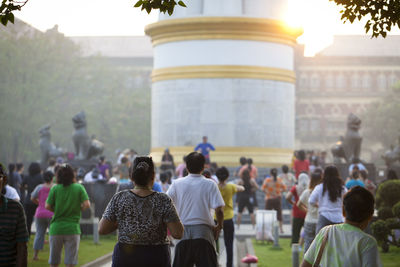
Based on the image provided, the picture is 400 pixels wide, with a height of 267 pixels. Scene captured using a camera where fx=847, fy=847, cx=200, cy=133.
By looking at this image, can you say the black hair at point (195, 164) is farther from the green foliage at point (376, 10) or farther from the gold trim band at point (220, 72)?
the gold trim band at point (220, 72)

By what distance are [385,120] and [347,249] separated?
77.3 metres

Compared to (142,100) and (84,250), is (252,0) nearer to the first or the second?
(84,250)

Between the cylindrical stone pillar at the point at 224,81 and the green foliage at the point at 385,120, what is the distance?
49250mm

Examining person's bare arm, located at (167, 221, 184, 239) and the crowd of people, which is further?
person's bare arm, located at (167, 221, 184, 239)

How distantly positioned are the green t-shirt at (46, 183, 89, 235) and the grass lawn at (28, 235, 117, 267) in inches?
148

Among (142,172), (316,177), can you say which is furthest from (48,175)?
(142,172)

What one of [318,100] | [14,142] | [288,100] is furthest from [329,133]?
[288,100]

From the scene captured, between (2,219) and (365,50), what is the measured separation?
100941 millimetres

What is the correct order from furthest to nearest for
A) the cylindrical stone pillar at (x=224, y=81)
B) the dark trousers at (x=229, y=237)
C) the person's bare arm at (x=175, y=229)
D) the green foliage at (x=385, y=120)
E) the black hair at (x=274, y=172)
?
the green foliage at (x=385, y=120) → the cylindrical stone pillar at (x=224, y=81) → the black hair at (x=274, y=172) → the dark trousers at (x=229, y=237) → the person's bare arm at (x=175, y=229)

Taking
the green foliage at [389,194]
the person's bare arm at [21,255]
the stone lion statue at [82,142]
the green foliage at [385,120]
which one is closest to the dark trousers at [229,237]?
the green foliage at [389,194]

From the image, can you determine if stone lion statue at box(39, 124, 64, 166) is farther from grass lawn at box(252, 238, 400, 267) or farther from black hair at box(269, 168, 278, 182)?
grass lawn at box(252, 238, 400, 267)

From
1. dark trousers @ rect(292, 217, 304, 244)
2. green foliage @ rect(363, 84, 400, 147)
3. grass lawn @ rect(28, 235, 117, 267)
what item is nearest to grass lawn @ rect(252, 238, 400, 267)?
dark trousers @ rect(292, 217, 304, 244)

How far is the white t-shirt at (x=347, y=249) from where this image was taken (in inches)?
236

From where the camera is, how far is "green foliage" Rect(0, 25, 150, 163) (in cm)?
5659
